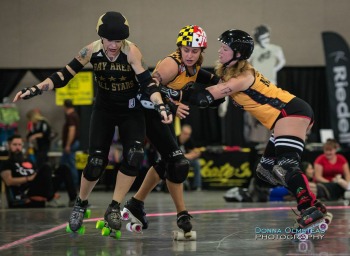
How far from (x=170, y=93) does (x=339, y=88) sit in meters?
8.16

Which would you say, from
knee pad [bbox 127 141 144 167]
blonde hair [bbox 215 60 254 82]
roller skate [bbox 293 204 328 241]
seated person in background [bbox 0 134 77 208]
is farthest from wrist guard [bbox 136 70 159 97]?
seated person in background [bbox 0 134 77 208]

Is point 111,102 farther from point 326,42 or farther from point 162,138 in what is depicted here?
point 326,42

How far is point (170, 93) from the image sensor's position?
17.7 ft

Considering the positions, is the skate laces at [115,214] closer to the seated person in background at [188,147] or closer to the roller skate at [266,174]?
the roller skate at [266,174]

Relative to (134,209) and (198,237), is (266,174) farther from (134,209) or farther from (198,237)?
(134,209)

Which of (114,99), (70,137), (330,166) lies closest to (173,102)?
(114,99)

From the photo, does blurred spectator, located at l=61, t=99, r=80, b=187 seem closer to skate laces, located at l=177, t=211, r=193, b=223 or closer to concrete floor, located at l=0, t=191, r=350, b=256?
concrete floor, located at l=0, t=191, r=350, b=256

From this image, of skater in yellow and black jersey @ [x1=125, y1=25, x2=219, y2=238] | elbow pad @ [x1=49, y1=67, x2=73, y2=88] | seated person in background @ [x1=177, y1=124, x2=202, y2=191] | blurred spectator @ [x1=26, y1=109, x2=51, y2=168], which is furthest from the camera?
blurred spectator @ [x1=26, y1=109, x2=51, y2=168]

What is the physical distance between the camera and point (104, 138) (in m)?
5.46

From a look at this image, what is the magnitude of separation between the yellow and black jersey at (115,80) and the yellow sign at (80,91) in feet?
30.5

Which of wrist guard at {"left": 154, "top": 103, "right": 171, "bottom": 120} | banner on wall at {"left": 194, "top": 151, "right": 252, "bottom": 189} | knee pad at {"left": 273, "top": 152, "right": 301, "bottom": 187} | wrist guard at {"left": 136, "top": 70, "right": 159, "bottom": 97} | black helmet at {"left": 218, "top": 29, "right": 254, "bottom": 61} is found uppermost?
black helmet at {"left": 218, "top": 29, "right": 254, "bottom": 61}

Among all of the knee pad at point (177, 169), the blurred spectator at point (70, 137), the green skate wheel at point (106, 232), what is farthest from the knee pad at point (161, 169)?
the blurred spectator at point (70, 137)

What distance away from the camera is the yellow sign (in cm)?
1480

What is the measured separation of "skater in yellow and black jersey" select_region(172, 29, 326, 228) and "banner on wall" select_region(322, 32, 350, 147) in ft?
25.1
